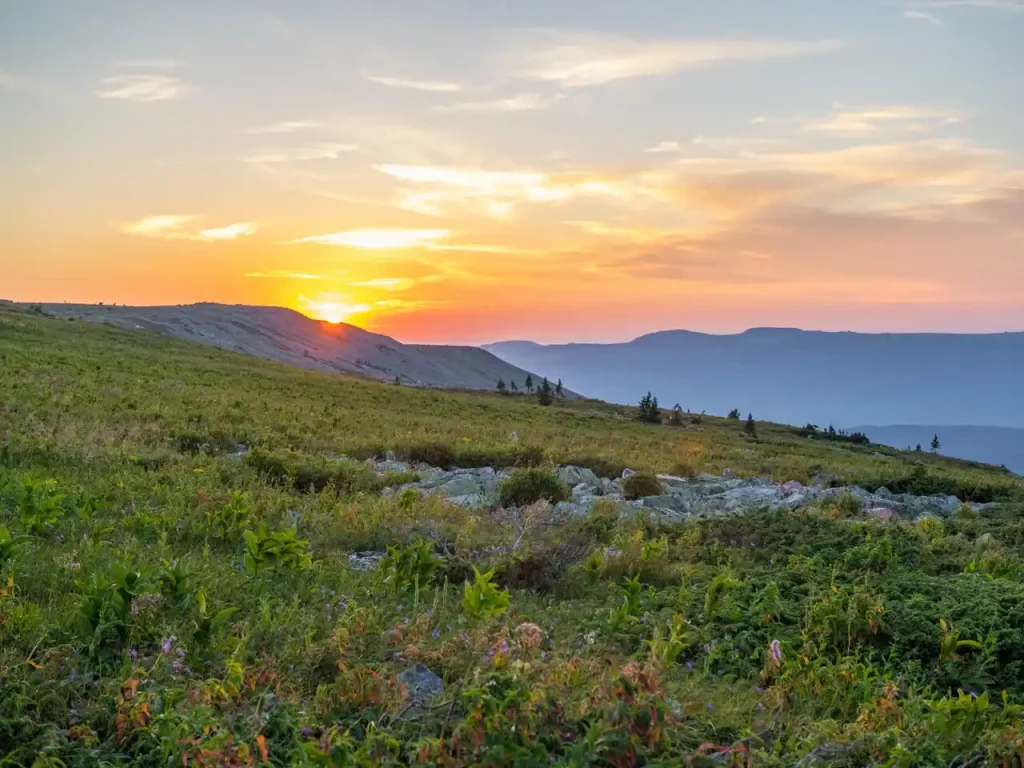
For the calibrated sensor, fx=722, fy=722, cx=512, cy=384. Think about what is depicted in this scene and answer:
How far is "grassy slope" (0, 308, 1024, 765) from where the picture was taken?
3654 mm

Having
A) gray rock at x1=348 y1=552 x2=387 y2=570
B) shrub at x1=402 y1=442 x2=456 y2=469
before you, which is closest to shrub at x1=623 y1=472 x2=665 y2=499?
shrub at x1=402 y1=442 x2=456 y2=469

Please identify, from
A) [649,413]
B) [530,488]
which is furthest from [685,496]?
[649,413]

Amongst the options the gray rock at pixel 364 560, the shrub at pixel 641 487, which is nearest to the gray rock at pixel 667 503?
the shrub at pixel 641 487

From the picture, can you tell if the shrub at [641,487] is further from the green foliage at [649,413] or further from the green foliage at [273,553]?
the green foliage at [649,413]

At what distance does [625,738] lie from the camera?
343cm

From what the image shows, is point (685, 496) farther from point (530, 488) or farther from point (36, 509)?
point (36, 509)

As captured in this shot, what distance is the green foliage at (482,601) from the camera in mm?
5504

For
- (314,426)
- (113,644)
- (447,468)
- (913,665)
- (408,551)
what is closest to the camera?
(113,644)

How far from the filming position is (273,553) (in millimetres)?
6621

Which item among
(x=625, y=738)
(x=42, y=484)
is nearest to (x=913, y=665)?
(x=625, y=738)

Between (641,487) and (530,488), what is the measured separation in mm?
3118

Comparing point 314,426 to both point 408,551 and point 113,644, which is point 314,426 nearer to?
point 408,551

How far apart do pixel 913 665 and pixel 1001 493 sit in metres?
16.0

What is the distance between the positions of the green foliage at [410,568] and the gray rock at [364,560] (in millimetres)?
773
